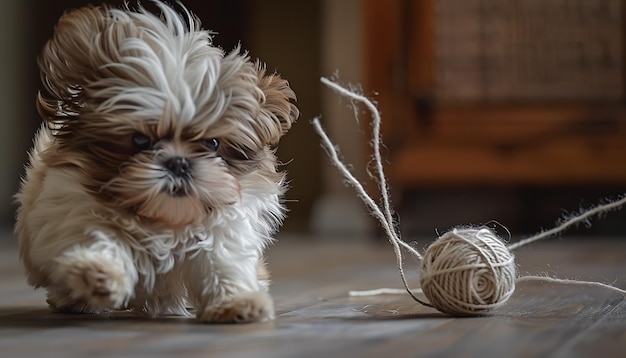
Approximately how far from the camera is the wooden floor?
1.23m

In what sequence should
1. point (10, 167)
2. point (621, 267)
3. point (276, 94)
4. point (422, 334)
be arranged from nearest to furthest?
point (422, 334)
point (276, 94)
point (621, 267)
point (10, 167)

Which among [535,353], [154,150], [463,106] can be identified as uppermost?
A: [463,106]

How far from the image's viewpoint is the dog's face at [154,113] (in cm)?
146

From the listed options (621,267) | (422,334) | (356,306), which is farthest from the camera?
(621,267)

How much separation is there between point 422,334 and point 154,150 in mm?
489

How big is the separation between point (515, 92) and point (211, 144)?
9.18 feet

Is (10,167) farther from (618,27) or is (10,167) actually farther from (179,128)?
(179,128)

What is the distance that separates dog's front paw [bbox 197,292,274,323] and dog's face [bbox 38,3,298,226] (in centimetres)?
14

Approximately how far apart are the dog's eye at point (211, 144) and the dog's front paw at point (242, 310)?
236 mm

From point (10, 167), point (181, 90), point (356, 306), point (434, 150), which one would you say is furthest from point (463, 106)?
point (10, 167)

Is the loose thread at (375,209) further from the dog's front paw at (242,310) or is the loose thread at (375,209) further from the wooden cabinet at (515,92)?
the wooden cabinet at (515,92)

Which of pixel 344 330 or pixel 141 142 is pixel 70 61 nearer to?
pixel 141 142

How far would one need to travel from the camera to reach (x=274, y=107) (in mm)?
1621

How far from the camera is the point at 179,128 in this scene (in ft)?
4.85
